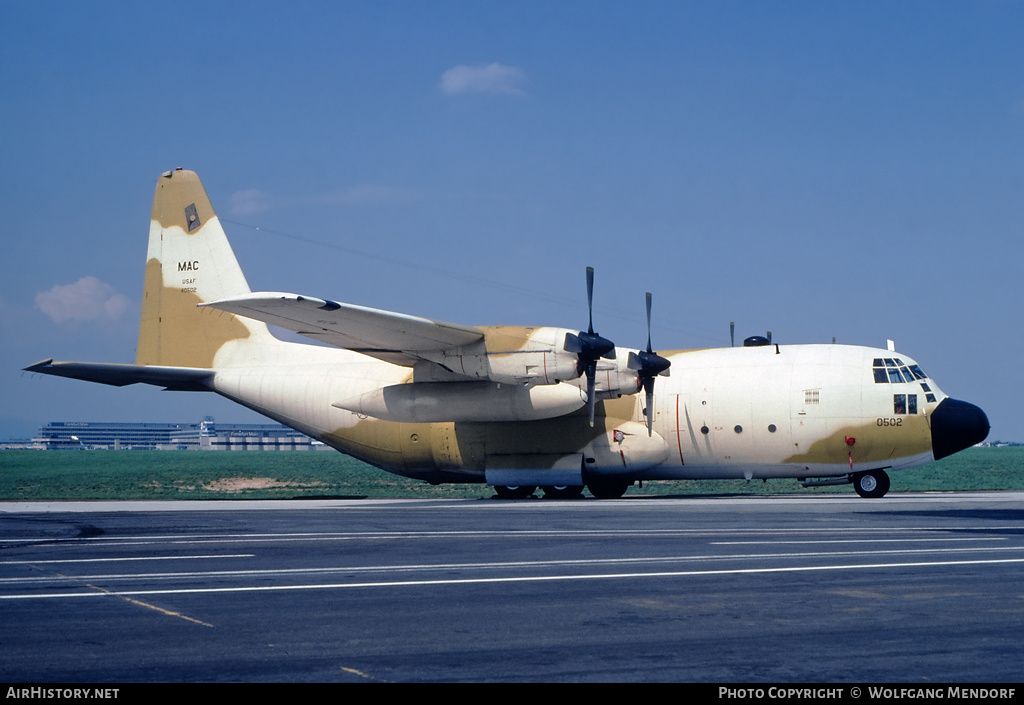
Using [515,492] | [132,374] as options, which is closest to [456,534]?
[515,492]

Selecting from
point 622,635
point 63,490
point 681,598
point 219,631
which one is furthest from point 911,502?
point 63,490

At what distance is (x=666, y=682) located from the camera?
5816mm

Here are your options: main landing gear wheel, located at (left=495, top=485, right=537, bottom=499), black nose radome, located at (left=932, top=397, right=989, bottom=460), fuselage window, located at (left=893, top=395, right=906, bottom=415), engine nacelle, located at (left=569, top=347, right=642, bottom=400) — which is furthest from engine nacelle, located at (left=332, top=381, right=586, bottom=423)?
black nose radome, located at (left=932, top=397, right=989, bottom=460)

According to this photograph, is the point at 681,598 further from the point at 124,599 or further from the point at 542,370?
the point at 542,370

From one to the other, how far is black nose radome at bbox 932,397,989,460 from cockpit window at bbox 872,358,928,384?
42.2 inches

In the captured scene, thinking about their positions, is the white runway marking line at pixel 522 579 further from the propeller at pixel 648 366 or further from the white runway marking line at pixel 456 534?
the propeller at pixel 648 366

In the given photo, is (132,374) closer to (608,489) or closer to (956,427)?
(608,489)

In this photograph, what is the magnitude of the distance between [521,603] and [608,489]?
21.9m

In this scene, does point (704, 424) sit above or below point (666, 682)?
above

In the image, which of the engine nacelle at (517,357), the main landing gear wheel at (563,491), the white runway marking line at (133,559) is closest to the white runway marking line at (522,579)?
the white runway marking line at (133,559)

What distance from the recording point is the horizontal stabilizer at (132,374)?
27.6 m
